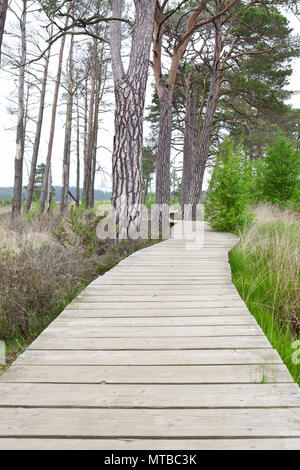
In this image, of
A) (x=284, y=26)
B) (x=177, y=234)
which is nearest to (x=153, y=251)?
(x=177, y=234)

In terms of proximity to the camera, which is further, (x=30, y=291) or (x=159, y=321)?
(x=30, y=291)

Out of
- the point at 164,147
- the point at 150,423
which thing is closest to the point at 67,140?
the point at 164,147

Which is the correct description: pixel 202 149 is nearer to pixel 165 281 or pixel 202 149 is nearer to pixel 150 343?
pixel 165 281

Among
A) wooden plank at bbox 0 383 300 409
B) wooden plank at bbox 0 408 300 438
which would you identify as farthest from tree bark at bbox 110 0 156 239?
wooden plank at bbox 0 408 300 438

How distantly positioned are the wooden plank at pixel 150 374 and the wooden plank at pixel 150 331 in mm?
421

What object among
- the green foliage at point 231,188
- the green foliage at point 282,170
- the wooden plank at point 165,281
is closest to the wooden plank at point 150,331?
the wooden plank at point 165,281

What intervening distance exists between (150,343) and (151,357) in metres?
0.19

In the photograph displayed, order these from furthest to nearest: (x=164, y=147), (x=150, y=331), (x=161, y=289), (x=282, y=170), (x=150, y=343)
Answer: (x=282, y=170) → (x=164, y=147) → (x=161, y=289) → (x=150, y=331) → (x=150, y=343)

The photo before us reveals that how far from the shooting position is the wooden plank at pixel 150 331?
2129mm

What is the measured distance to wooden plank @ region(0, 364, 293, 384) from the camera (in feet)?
5.14

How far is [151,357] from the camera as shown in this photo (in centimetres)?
183

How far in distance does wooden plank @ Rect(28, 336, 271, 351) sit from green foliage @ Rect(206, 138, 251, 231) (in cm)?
603

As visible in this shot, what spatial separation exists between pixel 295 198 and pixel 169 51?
26.0ft

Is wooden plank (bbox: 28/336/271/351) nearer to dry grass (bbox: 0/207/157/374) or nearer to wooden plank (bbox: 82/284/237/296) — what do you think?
dry grass (bbox: 0/207/157/374)
